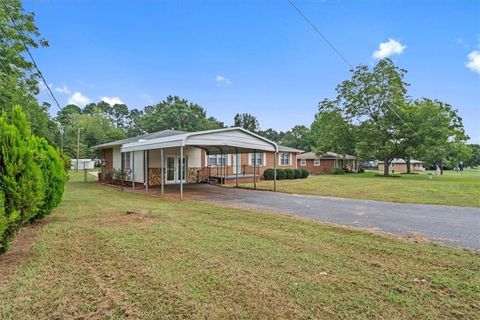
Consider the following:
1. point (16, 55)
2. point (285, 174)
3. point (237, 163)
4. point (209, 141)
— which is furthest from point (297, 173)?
point (16, 55)

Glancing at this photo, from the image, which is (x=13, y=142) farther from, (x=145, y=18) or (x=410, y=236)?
(x=145, y=18)

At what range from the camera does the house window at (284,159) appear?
28.0 m

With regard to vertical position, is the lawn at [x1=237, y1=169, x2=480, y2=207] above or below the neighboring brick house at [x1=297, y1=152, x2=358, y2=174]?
below

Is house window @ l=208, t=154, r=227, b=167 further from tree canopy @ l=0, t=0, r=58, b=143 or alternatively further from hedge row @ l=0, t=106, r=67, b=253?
hedge row @ l=0, t=106, r=67, b=253

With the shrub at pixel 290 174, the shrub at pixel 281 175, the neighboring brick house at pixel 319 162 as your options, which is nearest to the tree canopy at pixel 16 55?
the shrub at pixel 281 175

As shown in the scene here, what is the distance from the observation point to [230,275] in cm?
359

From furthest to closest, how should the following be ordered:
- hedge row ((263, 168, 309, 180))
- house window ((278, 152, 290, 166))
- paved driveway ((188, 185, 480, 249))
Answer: house window ((278, 152, 290, 166)) < hedge row ((263, 168, 309, 180)) < paved driveway ((188, 185, 480, 249))

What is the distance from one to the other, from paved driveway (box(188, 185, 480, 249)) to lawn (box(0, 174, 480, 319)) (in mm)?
1102

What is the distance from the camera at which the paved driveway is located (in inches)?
233

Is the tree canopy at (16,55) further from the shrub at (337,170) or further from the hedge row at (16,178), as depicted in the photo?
the shrub at (337,170)

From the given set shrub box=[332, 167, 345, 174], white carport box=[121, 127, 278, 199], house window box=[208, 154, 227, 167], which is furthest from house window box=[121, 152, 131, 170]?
shrub box=[332, 167, 345, 174]

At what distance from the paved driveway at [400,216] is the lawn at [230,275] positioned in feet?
3.61

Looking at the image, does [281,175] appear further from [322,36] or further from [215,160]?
[322,36]

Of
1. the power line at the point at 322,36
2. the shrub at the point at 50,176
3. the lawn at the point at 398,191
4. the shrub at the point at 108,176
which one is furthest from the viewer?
the shrub at the point at 108,176
